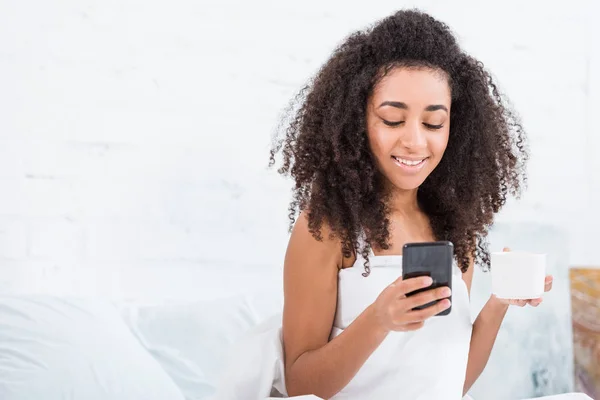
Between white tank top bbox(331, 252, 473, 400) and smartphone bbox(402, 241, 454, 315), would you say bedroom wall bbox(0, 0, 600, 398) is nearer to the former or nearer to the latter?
white tank top bbox(331, 252, 473, 400)

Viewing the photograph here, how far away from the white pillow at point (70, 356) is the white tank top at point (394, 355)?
50 centimetres

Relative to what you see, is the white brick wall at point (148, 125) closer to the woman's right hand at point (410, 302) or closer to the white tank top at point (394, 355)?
the white tank top at point (394, 355)

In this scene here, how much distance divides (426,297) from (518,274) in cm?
21

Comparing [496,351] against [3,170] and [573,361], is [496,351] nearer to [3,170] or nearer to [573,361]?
[573,361]

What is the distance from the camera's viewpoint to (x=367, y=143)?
1.25 meters

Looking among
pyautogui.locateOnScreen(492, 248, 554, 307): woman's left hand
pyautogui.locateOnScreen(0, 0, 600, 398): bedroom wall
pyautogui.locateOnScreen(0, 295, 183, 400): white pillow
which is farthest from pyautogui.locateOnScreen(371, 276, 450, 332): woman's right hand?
pyautogui.locateOnScreen(0, 0, 600, 398): bedroom wall

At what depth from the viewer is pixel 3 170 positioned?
6.14 feet

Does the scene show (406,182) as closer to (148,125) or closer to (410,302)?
(410,302)

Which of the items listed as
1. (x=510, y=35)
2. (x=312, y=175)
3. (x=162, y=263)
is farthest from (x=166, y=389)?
(x=510, y=35)

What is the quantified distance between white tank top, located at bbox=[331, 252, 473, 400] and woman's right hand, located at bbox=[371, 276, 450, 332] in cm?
18

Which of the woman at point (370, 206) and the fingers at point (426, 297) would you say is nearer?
the fingers at point (426, 297)

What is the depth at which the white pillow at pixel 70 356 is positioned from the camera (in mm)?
1460

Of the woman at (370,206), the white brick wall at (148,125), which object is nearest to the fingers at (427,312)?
the woman at (370,206)

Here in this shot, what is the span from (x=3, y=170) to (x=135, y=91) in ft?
1.23
